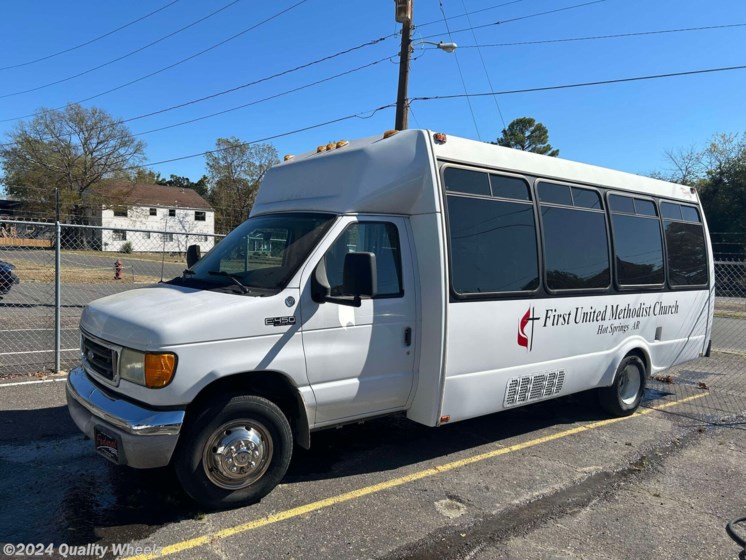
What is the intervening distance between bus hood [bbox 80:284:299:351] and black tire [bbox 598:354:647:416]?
14.6 feet

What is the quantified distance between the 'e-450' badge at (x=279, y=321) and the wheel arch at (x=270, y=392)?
13.8 inches

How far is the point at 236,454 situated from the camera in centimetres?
371

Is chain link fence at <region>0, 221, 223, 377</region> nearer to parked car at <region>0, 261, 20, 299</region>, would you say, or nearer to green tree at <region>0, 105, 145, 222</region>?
parked car at <region>0, 261, 20, 299</region>

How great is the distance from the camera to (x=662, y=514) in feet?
13.3

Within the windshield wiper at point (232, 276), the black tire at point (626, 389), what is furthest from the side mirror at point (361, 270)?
the black tire at point (626, 389)

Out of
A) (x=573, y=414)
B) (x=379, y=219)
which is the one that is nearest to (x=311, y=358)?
(x=379, y=219)

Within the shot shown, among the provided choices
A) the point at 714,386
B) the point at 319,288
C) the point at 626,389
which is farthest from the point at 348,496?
the point at 714,386

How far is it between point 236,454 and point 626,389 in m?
5.08

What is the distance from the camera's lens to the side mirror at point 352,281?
3783 millimetres

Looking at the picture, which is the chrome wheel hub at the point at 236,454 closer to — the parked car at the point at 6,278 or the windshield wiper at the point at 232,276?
the windshield wiper at the point at 232,276

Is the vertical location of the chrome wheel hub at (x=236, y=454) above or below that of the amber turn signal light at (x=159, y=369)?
below

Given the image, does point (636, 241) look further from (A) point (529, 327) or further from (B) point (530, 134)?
(B) point (530, 134)

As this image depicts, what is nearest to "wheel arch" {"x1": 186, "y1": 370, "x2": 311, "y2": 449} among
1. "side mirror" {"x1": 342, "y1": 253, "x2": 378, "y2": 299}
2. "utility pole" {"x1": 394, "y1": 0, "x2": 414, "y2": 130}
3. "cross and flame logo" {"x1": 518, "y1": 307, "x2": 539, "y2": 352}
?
"side mirror" {"x1": 342, "y1": 253, "x2": 378, "y2": 299}

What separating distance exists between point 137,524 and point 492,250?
3631 millimetres
